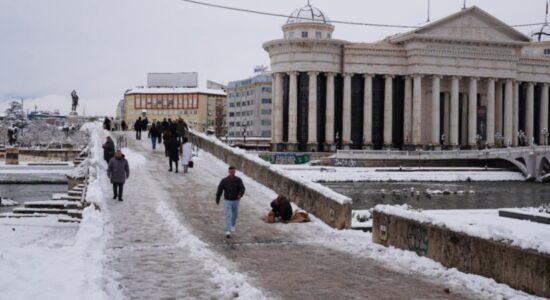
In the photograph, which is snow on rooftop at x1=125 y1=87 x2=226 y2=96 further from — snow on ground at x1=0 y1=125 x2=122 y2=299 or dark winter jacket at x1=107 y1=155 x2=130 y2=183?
snow on ground at x1=0 y1=125 x2=122 y2=299

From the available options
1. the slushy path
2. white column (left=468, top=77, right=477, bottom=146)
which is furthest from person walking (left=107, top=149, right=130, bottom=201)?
white column (left=468, top=77, right=477, bottom=146)

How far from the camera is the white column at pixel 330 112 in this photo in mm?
84188

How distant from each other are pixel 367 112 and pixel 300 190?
6598 cm

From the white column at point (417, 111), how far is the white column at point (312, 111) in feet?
43.5

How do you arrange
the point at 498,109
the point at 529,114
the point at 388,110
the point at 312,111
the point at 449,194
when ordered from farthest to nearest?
the point at 529,114 < the point at 498,109 < the point at 388,110 < the point at 312,111 < the point at 449,194

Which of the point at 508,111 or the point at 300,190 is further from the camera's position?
the point at 508,111

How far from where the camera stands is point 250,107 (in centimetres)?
14562

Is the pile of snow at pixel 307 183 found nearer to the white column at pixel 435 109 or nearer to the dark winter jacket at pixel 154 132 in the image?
the dark winter jacket at pixel 154 132

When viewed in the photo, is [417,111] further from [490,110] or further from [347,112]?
[490,110]

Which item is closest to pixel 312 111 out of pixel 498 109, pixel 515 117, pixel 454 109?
pixel 454 109

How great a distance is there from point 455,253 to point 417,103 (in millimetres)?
75166

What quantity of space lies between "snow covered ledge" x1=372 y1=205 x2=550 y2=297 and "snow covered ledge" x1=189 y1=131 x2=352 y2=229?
6.26 ft

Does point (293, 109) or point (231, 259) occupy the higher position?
point (293, 109)

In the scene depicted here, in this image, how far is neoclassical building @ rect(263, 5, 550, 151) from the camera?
84062 millimetres
